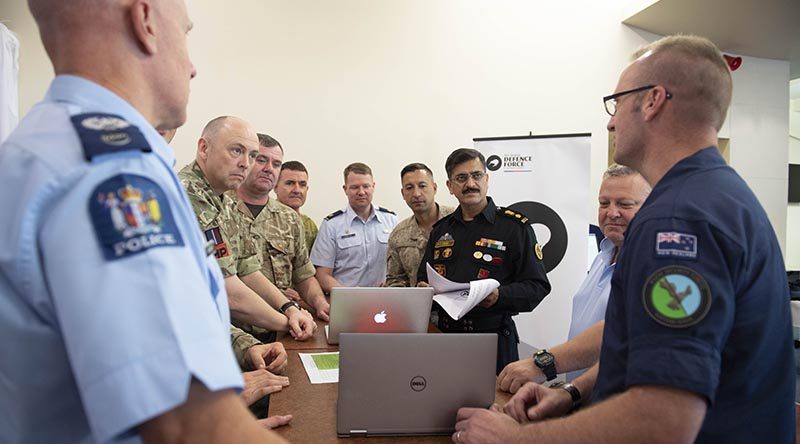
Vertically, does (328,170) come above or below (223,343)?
above

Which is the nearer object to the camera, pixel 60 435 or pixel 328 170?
pixel 60 435

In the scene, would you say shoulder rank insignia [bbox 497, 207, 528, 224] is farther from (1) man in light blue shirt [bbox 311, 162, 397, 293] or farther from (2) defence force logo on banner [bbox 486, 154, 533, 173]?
(1) man in light blue shirt [bbox 311, 162, 397, 293]

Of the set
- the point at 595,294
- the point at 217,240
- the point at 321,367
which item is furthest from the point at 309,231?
the point at 595,294

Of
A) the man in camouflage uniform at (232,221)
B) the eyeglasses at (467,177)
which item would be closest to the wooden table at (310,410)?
the man in camouflage uniform at (232,221)

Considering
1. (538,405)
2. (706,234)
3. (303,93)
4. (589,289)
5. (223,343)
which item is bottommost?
(538,405)

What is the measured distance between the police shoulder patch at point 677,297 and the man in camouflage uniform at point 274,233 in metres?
2.40

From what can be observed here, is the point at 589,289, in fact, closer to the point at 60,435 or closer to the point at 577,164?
the point at 60,435

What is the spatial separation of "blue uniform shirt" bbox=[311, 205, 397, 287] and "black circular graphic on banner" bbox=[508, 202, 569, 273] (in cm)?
127

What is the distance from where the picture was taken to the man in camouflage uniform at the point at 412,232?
363 cm

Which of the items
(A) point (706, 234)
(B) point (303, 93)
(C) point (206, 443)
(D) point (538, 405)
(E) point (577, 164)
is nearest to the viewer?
(C) point (206, 443)

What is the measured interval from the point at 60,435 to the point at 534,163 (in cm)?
395

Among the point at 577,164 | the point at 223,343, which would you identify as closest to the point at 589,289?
the point at 223,343

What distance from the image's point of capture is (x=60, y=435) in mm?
588

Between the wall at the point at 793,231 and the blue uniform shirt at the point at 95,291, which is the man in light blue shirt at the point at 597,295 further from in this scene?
the wall at the point at 793,231
